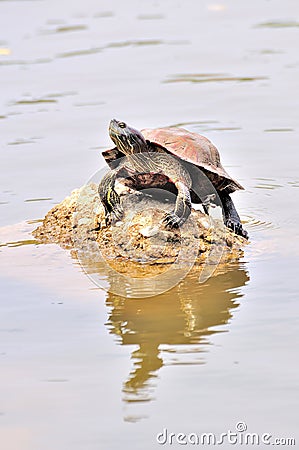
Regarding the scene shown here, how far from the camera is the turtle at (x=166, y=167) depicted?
4754 mm

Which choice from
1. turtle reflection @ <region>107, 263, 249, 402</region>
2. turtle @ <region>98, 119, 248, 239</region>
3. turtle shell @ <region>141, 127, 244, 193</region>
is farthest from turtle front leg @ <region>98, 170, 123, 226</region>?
turtle reflection @ <region>107, 263, 249, 402</region>

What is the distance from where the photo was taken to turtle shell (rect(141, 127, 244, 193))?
484 centimetres

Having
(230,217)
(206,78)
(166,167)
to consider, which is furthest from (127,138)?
(206,78)

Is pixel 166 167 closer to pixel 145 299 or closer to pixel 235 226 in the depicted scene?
pixel 235 226

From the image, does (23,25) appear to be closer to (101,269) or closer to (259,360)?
(101,269)

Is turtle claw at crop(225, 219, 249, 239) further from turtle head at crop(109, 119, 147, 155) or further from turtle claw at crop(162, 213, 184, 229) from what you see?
turtle head at crop(109, 119, 147, 155)

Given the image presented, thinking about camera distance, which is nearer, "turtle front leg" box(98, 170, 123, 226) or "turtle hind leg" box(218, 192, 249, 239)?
"turtle front leg" box(98, 170, 123, 226)

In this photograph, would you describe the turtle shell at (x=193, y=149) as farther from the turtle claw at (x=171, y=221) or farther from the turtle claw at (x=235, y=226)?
the turtle claw at (x=171, y=221)

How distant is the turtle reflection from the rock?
17 cm

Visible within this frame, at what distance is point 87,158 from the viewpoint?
707cm

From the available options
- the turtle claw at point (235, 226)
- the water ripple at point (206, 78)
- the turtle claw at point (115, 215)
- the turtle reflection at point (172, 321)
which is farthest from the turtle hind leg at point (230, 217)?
the water ripple at point (206, 78)

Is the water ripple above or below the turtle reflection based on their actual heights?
below

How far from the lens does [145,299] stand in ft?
14.2

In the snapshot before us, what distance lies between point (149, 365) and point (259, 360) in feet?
1.44
